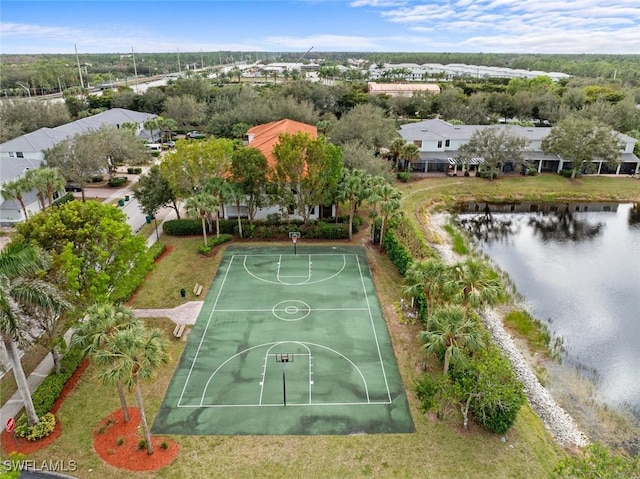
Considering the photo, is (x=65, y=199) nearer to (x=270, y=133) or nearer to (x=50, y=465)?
(x=270, y=133)

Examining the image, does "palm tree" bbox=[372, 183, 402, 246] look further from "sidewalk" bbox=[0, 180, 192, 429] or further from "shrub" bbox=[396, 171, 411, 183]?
"shrub" bbox=[396, 171, 411, 183]

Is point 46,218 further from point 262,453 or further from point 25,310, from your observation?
point 262,453

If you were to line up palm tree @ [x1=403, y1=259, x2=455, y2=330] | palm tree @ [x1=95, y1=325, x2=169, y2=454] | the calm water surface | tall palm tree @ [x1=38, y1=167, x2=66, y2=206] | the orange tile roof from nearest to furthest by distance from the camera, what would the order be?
palm tree @ [x1=95, y1=325, x2=169, y2=454] → palm tree @ [x1=403, y1=259, x2=455, y2=330] → the calm water surface → tall palm tree @ [x1=38, y1=167, x2=66, y2=206] → the orange tile roof

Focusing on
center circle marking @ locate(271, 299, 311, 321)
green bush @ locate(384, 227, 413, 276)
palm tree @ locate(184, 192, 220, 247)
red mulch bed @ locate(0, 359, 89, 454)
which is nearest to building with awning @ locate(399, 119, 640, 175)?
green bush @ locate(384, 227, 413, 276)

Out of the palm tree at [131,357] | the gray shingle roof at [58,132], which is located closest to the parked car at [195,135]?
the gray shingle roof at [58,132]

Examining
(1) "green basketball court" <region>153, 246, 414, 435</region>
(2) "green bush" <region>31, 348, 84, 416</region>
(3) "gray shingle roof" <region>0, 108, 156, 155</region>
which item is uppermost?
(3) "gray shingle roof" <region>0, 108, 156, 155</region>

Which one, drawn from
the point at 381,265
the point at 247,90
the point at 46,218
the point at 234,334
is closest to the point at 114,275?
the point at 46,218
